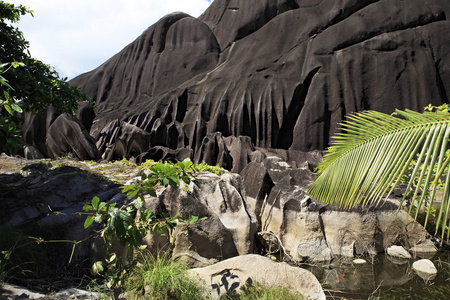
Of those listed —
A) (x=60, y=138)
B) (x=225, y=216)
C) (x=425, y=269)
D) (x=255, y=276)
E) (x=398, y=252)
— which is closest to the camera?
(x=255, y=276)

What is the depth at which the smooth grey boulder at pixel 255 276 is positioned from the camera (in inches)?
134

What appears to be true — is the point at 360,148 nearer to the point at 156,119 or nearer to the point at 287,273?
the point at 287,273

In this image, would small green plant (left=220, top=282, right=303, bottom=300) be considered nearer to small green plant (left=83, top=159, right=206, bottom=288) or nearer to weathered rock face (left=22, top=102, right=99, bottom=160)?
small green plant (left=83, top=159, right=206, bottom=288)

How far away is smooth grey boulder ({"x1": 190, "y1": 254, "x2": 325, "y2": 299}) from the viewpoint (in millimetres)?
3398

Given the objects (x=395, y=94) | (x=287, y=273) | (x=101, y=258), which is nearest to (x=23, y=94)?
(x=101, y=258)

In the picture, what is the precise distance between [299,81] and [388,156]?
14582 millimetres

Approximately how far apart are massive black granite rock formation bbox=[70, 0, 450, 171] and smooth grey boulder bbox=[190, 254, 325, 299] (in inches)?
329

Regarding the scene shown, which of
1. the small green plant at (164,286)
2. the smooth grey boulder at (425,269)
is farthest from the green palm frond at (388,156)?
the smooth grey boulder at (425,269)

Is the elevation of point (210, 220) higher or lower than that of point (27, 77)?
lower

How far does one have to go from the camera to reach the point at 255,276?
11.5 feet

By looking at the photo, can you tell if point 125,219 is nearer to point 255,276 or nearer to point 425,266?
point 255,276

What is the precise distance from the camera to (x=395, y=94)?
14695 mm

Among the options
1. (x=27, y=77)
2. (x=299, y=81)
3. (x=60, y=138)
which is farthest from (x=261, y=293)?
(x=299, y=81)

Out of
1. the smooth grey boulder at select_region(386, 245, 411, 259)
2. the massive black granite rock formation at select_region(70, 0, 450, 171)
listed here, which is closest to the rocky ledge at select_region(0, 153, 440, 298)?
the smooth grey boulder at select_region(386, 245, 411, 259)
